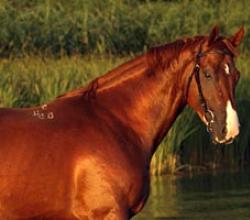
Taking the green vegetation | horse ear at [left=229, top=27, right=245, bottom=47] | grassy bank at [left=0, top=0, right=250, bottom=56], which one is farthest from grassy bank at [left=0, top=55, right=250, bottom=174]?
horse ear at [left=229, top=27, right=245, bottom=47]

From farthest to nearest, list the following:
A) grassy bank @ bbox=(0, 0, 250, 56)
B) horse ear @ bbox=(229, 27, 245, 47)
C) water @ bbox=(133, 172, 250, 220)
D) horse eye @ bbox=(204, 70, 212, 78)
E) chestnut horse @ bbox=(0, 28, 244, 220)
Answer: grassy bank @ bbox=(0, 0, 250, 56), water @ bbox=(133, 172, 250, 220), horse ear @ bbox=(229, 27, 245, 47), horse eye @ bbox=(204, 70, 212, 78), chestnut horse @ bbox=(0, 28, 244, 220)

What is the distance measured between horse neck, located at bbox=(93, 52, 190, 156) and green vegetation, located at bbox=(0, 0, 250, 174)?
6.68 m

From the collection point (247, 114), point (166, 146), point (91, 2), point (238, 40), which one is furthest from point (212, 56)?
point (91, 2)

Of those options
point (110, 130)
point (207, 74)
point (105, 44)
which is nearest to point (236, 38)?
point (207, 74)

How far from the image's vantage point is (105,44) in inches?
871

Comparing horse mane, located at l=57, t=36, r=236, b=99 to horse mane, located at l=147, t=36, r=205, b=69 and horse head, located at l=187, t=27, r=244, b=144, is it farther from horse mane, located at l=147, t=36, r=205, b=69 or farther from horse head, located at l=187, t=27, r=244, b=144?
horse head, located at l=187, t=27, r=244, b=144

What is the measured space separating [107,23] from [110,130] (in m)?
17.5

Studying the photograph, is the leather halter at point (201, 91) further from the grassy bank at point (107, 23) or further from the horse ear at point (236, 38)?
the grassy bank at point (107, 23)

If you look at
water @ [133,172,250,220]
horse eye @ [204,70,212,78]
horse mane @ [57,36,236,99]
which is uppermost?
horse mane @ [57,36,236,99]

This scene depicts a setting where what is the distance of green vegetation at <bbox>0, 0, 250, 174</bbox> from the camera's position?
→ 48.6ft

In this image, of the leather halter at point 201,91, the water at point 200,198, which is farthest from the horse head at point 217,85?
the water at point 200,198

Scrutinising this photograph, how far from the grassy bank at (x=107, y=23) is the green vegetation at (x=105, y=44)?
0.07 feet

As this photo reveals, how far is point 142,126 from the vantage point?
7.47 meters

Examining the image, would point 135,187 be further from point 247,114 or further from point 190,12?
point 190,12
